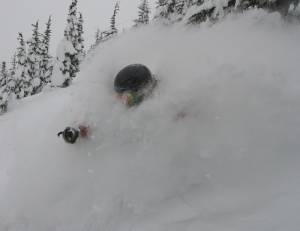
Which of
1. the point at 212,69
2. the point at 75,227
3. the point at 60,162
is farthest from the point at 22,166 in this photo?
the point at 212,69

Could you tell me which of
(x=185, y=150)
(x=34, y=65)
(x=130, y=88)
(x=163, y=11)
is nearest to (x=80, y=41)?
(x=34, y=65)

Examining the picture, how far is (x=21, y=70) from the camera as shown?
27.2m

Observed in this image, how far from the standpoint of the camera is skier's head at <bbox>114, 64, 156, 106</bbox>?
585 cm

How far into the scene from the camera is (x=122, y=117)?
19.8ft

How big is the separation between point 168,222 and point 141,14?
3209 centimetres

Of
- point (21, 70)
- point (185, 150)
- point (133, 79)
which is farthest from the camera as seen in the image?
point (21, 70)

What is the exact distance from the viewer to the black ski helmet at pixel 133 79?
19.2 feet

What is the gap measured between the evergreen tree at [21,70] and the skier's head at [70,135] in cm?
2226

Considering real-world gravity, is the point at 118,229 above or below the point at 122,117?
below

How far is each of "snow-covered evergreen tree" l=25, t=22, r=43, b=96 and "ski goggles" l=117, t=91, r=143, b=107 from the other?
2271cm

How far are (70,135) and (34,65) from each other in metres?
24.6

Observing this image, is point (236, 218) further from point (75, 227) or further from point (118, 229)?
point (75, 227)

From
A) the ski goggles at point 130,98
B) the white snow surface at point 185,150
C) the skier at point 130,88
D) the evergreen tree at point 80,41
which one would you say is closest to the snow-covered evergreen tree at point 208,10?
the white snow surface at point 185,150

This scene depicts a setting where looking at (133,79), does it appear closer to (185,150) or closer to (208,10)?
(185,150)
